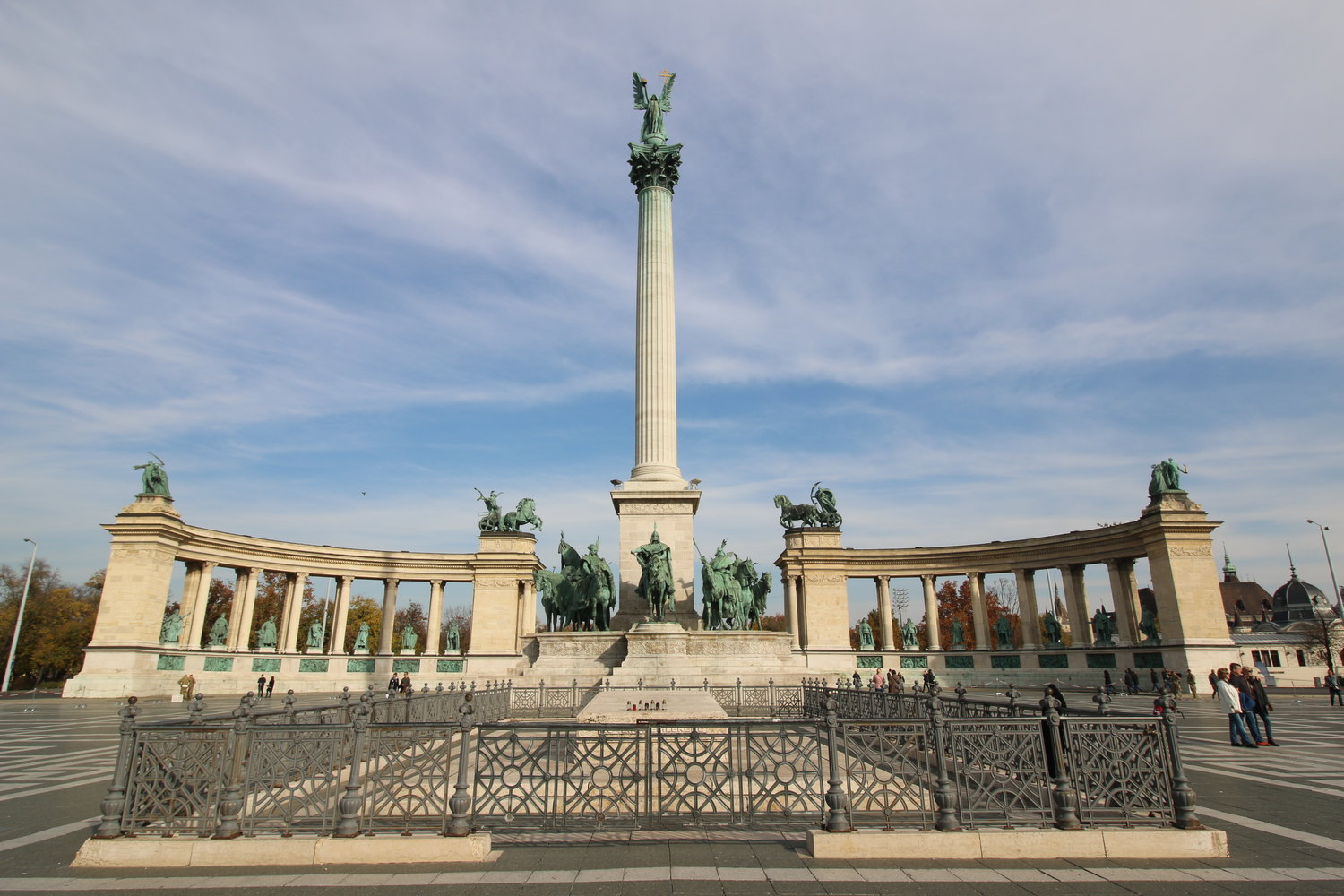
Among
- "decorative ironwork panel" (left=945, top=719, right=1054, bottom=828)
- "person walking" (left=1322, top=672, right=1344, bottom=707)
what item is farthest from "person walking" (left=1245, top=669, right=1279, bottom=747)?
"person walking" (left=1322, top=672, right=1344, bottom=707)

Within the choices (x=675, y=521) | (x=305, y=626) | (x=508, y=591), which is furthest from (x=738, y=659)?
(x=305, y=626)

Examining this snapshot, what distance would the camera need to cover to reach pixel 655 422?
32031mm

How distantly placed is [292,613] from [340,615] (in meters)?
3.19

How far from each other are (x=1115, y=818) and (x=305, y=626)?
7951 centimetres

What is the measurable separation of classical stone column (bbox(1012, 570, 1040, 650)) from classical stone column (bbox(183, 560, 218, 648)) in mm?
52890

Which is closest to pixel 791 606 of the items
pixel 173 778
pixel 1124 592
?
pixel 1124 592

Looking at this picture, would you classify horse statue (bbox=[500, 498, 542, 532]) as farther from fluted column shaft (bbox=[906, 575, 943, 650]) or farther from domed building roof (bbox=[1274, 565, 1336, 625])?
domed building roof (bbox=[1274, 565, 1336, 625])

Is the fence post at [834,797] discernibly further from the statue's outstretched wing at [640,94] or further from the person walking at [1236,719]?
the statue's outstretched wing at [640,94]

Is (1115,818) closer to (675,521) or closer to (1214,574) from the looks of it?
(675,521)

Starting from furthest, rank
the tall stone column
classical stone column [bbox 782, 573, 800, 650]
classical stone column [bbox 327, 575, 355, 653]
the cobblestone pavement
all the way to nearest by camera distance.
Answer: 1. classical stone column [bbox 782, 573, 800, 650]
2. classical stone column [bbox 327, 575, 355, 653]
3. the tall stone column
4. the cobblestone pavement

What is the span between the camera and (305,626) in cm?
7312

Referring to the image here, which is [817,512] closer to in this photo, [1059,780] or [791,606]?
[791,606]

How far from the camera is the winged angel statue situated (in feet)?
122

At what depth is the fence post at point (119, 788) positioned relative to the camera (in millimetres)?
7297
